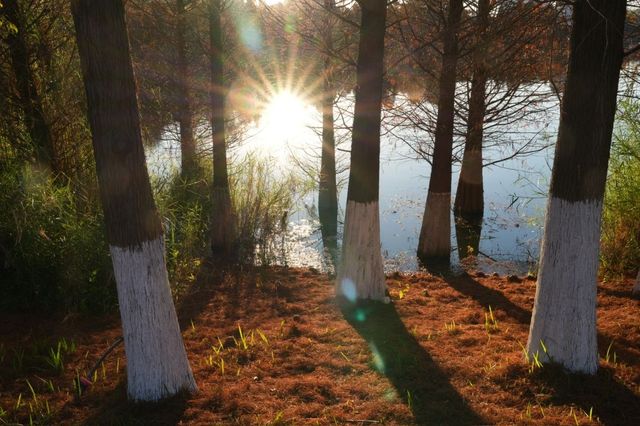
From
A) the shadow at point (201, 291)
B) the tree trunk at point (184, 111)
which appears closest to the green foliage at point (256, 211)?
the shadow at point (201, 291)

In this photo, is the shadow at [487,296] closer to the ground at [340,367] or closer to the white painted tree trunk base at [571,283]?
the ground at [340,367]

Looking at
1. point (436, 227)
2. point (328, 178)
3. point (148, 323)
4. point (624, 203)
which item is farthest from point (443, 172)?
point (148, 323)

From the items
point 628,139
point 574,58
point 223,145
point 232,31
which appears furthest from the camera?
point 232,31

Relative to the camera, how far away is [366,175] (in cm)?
631

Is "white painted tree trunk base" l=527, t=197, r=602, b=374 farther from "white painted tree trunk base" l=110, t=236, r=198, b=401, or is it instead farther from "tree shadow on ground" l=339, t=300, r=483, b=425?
"white painted tree trunk base" l=110, t=236, r=198, b=401

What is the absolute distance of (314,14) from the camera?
13711mm

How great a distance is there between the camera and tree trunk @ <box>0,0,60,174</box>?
7309 millimetres

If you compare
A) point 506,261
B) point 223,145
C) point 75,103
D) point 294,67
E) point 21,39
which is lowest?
point 506,261

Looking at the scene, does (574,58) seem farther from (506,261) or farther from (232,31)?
(232,31)

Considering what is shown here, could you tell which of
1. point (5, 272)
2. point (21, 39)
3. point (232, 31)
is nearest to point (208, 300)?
point (5, 272)

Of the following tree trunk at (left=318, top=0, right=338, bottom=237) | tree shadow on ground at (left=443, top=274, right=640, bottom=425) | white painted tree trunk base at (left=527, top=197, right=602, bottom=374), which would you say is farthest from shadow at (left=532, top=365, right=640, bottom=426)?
tree trunk at (left=318, top=0, right=338, bottom=237)

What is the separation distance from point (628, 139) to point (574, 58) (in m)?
5.95

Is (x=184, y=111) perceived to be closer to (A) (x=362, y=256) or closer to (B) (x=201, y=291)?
(B) (x=201, y=291)

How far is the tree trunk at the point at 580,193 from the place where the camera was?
3906mm
